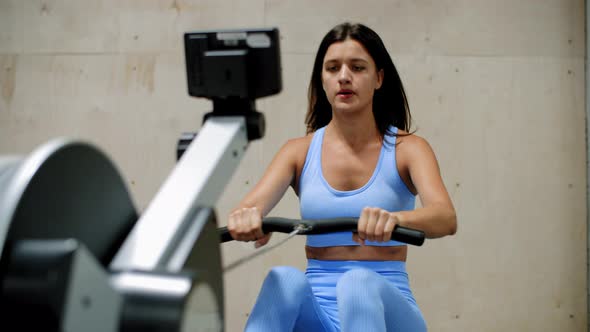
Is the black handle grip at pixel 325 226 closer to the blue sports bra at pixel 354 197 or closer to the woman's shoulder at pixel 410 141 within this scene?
the blue sports bra at pixel 354 197

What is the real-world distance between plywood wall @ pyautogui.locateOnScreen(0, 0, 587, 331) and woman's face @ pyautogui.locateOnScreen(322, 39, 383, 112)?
115cm

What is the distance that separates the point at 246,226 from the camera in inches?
49.0

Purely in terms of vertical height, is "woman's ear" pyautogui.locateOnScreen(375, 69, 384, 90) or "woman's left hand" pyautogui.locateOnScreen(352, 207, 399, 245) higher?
"woman's ear" pyautogui.locateOnScreen(375, 69, 384, 90)

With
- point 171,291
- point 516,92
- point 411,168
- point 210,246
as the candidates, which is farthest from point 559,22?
point 171,291

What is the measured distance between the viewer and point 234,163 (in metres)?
1.06

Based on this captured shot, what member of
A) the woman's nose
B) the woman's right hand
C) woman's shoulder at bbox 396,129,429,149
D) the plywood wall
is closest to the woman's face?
the woman's nose

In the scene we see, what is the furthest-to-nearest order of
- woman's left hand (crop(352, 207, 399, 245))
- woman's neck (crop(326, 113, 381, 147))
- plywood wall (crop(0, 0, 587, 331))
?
plywood wall (crop(0, 0, 587, 331))
woman's neck (crop(326, 113, 381, 147))
woman's left hand (crop(352, 207, 399, 245))

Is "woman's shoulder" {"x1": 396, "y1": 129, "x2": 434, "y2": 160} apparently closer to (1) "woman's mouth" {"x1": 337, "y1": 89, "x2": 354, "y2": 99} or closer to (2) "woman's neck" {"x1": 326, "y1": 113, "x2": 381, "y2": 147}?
(2) "woman's neck" {"x1": 326, "y1": 113, "x2": 381, "y2": 147}

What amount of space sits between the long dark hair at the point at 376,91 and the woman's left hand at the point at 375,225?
0.59 meters

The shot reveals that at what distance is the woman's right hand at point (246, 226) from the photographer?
1238 mm

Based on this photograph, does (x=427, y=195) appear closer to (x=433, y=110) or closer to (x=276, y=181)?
(x=276, y=181)

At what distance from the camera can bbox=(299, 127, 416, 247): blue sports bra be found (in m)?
1.60

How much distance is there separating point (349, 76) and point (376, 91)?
21 cm

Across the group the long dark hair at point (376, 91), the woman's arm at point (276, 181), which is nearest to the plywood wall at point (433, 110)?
the long dark hair at point (376, 91)
